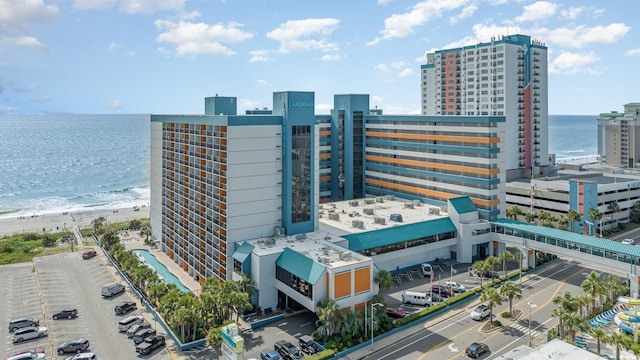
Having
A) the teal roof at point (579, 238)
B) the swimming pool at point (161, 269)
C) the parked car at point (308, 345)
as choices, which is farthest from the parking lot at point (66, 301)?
the teal roof at point (579, 238)

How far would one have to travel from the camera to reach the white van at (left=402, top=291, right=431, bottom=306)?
59.4 metres

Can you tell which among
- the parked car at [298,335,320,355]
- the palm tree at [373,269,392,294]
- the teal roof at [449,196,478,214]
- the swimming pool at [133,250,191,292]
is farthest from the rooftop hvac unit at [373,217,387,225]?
the swimming pool at [133,250,191,292]

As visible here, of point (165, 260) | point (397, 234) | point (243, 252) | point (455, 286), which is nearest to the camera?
point (243, 252)

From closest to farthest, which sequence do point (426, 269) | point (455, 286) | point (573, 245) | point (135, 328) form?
1. point (135, 328)
2. point (455, 286)
3. point (573, 245)
4. point (426, 269)

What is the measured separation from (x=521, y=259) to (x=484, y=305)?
52.9ft

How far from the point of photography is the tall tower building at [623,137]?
509 ft

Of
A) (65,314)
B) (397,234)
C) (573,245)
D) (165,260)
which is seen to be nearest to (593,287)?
(573,245)

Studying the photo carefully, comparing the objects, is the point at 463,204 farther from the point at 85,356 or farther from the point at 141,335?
the point at 85,356

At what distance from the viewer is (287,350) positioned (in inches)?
1829

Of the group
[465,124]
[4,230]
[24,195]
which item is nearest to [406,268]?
[465,124]

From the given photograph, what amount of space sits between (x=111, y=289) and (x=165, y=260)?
50.7 ft

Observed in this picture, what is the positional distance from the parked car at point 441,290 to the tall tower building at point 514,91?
69288mm

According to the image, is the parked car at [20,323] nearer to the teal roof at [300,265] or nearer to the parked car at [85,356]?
the parked car at [85,356]

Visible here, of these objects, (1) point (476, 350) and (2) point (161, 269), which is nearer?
(1) point (476, 350)
